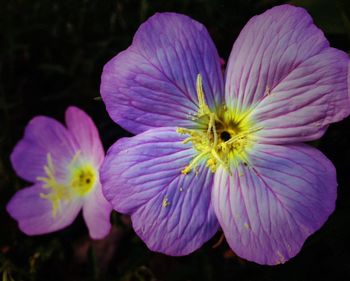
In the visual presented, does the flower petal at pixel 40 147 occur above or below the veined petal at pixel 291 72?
below

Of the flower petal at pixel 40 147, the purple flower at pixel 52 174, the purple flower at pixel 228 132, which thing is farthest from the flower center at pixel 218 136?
the flower petal at pixel 40 147

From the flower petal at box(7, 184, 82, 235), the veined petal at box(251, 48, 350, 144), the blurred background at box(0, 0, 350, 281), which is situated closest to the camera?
the veined petal at box(251, 48, 350, 144)

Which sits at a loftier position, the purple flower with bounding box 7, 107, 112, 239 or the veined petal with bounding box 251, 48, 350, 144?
the veined petal with bounding box 251, 48, 350, 144

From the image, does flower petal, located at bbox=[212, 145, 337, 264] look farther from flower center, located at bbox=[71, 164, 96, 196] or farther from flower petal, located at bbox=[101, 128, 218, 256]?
flower center, located at bbox=[71, 164, 96, 196]

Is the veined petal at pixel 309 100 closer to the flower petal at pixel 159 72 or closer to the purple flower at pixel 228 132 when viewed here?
the purple flower at pixel 228 132

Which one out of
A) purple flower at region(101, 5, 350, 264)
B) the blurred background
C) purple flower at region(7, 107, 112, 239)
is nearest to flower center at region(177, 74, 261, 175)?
purple flower at region(101, 5, 350, 264)

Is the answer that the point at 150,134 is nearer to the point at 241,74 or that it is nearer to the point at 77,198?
the point at 241,74
